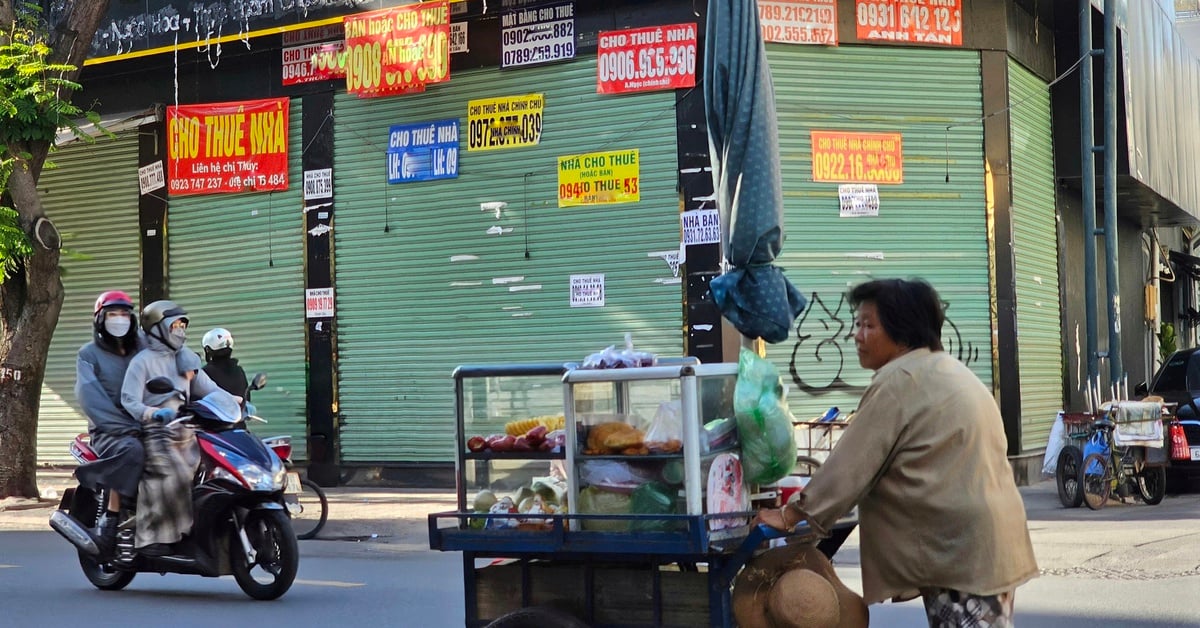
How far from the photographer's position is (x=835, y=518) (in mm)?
3883

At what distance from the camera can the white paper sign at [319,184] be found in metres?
16.5

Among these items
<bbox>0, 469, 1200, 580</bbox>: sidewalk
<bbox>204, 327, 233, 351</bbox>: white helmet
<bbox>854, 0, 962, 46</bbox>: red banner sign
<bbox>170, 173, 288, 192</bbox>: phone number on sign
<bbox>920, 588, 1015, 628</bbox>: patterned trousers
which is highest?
<bbox>854, 0, 962, 46</bbox>: red banner sign

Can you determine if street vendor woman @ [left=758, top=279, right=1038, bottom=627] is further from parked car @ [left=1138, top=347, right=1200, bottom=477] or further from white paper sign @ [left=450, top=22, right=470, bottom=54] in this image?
white paper sign @ [left=450, top=22, right=470, bottom=54]

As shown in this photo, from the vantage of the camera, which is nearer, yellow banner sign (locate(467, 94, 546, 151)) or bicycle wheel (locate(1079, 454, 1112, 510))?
bicycle wheel (locate(1079, 454, 1112, 510))

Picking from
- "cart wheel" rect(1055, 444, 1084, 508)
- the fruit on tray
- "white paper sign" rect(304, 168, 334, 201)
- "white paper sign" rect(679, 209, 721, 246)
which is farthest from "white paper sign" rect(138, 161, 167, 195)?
the fruit on tray

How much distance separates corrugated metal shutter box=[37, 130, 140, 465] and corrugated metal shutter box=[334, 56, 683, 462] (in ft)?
11.7

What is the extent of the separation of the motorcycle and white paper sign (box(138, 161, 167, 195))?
9.85 meters

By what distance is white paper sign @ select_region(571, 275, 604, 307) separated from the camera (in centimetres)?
1494

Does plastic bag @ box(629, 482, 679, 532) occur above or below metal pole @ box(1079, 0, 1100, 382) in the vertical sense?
below

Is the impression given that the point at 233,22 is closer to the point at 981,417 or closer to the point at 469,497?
the point at 469,497

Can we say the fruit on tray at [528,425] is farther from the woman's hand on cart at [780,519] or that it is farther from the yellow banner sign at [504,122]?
the yellow banner sign at [504,122]

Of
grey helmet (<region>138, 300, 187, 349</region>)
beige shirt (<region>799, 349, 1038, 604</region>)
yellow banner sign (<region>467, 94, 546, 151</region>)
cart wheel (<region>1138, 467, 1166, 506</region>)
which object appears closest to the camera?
beige shirt (<region>799, 349, 1038, 604</region>)

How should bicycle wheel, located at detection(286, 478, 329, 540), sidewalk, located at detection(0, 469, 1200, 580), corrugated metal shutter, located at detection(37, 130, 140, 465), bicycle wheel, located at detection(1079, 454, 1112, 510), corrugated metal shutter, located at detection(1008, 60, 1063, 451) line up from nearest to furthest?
sidewalk, located at detection(0, 469, 1200, 580)
bicycle wheel, located at detection(286, 478, 329, 540)
bicycle wheel, located at detection(1079, 454, 1112, 510)
corrugated metal shutter, located at detection(1008, 60, 1063, 451)
corrugated metal shutter, located at detection(37, 130, 140, 465)

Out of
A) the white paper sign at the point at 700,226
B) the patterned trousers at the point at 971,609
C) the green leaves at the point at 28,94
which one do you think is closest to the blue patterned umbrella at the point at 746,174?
the patterned trousers at the point at 971,609
